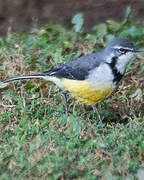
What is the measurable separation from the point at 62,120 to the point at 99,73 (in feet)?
2.81

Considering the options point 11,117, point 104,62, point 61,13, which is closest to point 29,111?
point 11,117

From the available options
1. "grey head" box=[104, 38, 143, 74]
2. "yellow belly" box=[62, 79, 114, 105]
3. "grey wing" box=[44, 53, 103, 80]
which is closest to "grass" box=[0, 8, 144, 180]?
"yellow belly" box=[62, 79, 114, 105]

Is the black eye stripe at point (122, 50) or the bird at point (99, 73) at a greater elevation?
the black eye stripe at point (122, 50)

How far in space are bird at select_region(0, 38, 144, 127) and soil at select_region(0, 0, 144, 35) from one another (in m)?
4.02

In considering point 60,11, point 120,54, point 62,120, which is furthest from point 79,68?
point 60,11

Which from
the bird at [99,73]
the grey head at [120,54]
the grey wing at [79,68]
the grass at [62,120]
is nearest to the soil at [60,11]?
the grass at [62,120]

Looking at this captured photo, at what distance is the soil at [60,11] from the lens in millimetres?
11547

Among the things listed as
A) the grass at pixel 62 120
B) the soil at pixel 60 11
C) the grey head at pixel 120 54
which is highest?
the soil at pixel 60 11

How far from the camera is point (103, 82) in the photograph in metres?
6.92

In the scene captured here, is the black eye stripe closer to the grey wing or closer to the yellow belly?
the grey wing

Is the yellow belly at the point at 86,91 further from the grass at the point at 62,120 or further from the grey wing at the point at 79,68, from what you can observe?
the grass at the point at 62,120

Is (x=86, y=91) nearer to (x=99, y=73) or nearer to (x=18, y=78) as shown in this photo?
(x=99, y=73)

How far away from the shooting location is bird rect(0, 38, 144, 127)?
22.8 feet

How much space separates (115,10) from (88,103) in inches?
202
